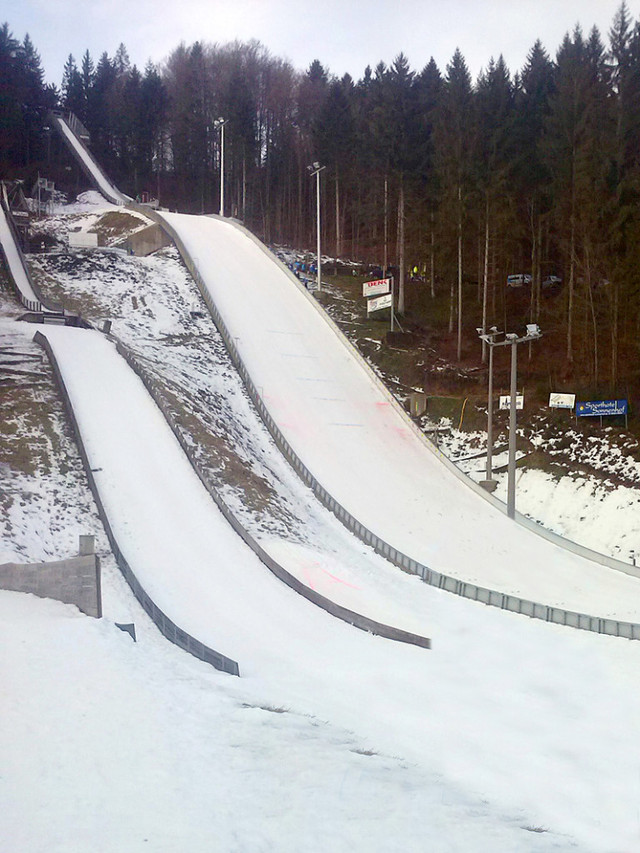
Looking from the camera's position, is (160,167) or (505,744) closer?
(505,744)

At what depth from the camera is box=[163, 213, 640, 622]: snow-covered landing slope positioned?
18.8m

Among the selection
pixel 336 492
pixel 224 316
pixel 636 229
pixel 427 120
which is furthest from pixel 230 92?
pixel 336 492

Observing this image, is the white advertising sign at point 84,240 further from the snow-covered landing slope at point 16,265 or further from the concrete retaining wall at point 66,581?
the concrete retaining wall at point 66,581

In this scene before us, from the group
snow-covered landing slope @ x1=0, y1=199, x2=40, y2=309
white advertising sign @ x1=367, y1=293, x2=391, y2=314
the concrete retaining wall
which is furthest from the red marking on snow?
white advertising sign @ x1=367, y1=293, x2=391, y2=314

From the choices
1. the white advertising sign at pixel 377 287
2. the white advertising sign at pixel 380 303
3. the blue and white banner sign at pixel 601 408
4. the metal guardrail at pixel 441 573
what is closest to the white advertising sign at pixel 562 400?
the blue and white banner sign at pixel 601 408

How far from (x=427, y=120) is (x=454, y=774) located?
4152 centimetres

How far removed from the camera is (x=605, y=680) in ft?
42.0

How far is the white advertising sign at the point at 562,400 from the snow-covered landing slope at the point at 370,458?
4.66 metres

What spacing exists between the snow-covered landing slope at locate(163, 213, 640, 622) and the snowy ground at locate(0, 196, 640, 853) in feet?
9.49

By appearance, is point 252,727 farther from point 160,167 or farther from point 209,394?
point 160,167

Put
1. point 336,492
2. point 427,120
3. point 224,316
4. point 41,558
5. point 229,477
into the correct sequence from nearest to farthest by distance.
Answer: point 41,558 < point 229,477 < point 336,492 < point 224,316 < point 427,120

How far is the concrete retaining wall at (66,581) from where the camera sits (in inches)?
504

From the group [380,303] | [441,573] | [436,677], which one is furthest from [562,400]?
[436,677]

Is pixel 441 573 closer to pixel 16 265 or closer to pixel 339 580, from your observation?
pixel 339 580
